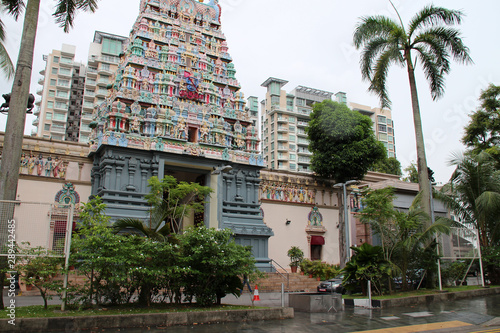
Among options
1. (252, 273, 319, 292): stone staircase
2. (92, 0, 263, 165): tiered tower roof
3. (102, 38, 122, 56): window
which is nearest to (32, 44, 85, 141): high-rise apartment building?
(102, 38, 122, 56): window

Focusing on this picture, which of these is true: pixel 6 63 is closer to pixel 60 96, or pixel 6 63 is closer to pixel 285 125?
pixel 60 96

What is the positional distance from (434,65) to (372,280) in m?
11.6

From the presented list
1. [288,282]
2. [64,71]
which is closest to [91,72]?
[64,71]

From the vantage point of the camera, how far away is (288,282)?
2184cm

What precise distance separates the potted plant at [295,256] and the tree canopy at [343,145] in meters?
6.41

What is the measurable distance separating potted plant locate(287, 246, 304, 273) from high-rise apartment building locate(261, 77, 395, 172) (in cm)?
4217

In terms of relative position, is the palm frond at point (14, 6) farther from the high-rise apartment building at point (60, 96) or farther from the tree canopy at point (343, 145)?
the high-rise apartment building at point (60, 96)

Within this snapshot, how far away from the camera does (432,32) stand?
19641mm

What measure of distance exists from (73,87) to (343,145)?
54.6 m

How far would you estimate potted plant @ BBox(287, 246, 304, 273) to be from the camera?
25.2 metres

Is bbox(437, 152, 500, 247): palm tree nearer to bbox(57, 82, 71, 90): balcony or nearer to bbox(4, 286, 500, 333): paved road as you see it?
bbox(4, 286, 500, 333): paved road

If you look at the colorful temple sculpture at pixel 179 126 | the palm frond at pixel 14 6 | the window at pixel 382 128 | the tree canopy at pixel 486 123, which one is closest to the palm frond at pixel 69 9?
the palm frond at pixel 14 6

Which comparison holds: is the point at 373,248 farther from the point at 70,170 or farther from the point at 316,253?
the point at 70,170

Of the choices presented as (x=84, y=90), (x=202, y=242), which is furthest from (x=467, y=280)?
(x=84, y=90)
